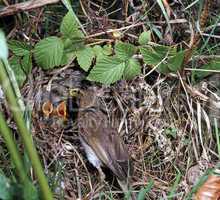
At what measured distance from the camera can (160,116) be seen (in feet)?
8.24

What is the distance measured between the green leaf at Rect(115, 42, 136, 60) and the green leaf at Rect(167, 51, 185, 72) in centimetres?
16

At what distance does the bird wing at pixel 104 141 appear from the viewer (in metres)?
2.27

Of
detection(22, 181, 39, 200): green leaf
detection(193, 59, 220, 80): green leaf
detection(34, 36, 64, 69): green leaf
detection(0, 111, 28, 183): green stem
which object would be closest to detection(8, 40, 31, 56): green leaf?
detection(34, 36, 64, 69): green leaf

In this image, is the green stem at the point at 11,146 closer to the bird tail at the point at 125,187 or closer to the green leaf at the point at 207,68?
the bird tail at the point at 125,187

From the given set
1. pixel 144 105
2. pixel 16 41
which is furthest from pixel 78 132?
pixel 16 41

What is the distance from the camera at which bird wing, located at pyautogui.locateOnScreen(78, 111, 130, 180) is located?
2.27m

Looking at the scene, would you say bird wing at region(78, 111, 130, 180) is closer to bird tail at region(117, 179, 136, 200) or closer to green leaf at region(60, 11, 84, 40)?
bird tail at region(117, 179, 136, 200)

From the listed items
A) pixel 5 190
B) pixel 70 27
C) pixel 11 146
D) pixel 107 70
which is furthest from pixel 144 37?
pixel 11 146

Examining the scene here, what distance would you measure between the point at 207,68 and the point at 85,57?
540mm

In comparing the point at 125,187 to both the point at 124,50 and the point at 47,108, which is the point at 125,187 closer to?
the point at 47,108

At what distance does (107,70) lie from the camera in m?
2.45

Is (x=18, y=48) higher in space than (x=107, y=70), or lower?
higher

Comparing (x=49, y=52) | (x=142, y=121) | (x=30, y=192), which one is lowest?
(x=142, y=121)

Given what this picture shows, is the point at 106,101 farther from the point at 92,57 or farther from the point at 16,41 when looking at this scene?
the point at 16,41
